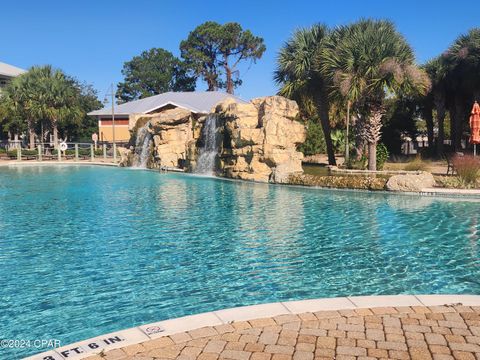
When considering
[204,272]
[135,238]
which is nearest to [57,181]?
[135,238]

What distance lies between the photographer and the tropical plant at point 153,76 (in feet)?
261

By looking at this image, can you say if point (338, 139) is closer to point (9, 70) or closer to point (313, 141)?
point (313, 141)

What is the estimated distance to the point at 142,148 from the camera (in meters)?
34.4

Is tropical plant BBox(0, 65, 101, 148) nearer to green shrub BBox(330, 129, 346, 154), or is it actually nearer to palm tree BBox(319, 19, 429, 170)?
green shrub BBox(330, 129, 346, 154)

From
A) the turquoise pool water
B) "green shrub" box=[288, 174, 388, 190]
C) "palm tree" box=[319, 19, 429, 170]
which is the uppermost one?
"palm tree" box=[319, 19, 429, 170]

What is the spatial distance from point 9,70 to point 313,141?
148 feet

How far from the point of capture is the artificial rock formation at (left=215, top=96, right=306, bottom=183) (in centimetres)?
2214

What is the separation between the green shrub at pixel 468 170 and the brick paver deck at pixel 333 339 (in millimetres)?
13365

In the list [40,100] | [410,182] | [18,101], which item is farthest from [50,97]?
[410,182]

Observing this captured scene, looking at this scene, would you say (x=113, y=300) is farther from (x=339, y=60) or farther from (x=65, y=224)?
(x=339, y=60)

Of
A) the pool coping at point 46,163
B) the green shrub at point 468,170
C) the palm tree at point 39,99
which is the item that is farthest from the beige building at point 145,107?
the green shrub at point 468,170

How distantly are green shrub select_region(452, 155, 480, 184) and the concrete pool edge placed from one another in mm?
12852

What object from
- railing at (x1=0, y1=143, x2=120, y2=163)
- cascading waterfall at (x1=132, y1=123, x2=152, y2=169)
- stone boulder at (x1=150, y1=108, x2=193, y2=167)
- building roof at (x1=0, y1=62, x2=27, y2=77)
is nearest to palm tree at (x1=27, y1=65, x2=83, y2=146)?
railing at (x1=0, y1=143, x2=120, y2=163)

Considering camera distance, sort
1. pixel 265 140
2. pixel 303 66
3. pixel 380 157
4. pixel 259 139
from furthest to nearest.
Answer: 1. pixel 303 66
2. pixel 380 157
3. pixel 259 139
4. pixel 265 140
